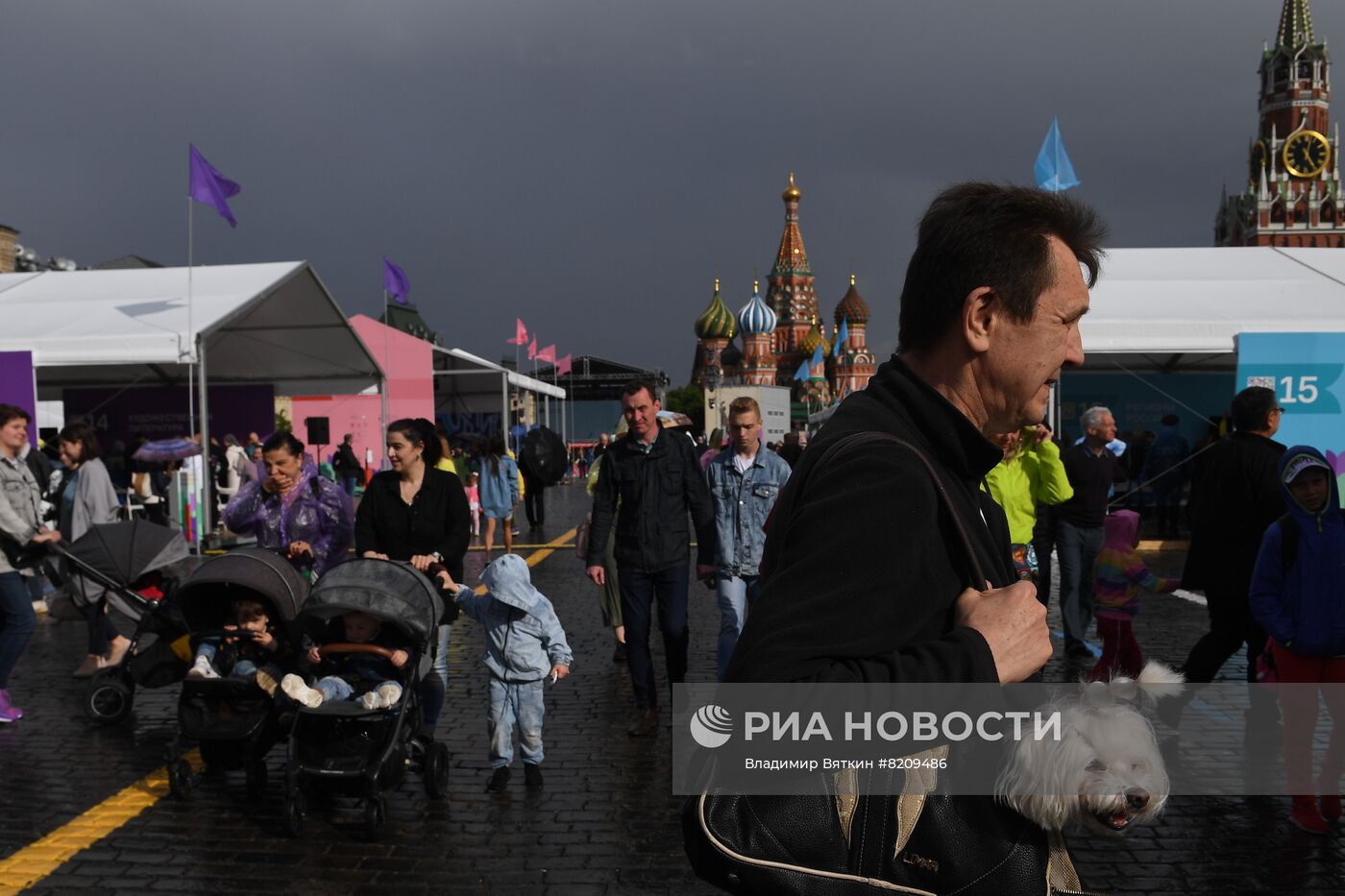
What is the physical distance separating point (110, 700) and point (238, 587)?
1.54 meters

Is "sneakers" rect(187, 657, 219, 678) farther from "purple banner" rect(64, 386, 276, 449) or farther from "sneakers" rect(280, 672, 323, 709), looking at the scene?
"purple banner" rect(64, 386, 276, 449)

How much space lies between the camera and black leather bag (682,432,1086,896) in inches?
46.9

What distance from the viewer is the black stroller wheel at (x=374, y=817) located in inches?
194

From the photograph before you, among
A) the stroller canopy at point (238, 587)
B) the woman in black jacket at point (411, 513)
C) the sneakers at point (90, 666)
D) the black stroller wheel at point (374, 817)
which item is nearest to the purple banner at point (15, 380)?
the sneakers at point (90, 666)

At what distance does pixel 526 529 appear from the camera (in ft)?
65.4

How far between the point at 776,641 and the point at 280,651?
17.8 feet

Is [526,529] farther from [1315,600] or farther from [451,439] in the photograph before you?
[1315,600]

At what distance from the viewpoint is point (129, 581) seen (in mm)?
7223

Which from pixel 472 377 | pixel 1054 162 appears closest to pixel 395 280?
pixel 472 377

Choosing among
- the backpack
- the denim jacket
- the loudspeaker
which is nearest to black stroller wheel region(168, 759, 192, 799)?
the denim jacket

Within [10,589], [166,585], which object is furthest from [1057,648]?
[10,589]

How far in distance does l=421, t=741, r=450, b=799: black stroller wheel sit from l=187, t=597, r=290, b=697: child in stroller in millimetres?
965

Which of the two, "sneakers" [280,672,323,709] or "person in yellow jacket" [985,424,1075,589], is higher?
"person in yellow jacket" [985,424,1075,589]

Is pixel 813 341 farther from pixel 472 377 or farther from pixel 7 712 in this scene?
pixel 7 712
